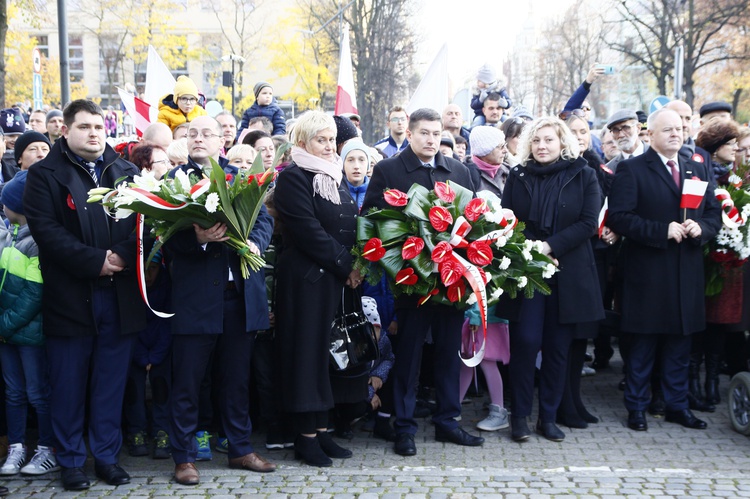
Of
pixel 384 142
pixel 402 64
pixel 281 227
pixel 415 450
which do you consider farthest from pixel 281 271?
pixel 402 64

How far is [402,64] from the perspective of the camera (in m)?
39.1

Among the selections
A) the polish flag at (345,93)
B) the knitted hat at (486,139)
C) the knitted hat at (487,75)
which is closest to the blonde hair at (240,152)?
the knitted hat at (486,139)

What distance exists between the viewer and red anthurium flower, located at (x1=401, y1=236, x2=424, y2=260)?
220 inches

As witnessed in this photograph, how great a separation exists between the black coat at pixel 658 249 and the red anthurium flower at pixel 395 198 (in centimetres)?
195

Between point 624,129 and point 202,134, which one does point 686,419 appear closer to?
point 624,129

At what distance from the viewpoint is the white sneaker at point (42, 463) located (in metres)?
5.52

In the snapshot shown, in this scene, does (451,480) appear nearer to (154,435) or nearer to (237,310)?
(237,310)

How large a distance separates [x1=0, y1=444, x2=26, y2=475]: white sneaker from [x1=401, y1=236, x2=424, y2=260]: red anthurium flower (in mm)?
2925

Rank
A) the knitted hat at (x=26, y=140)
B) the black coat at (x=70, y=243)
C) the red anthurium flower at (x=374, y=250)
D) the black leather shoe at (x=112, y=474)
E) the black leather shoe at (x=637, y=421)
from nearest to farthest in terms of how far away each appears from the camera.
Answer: the black coat at (x=70, y=243) → the black leather shoe at (x=112, y=474) → the red anthurium flower at (x=374, y=250) → the black leather shoe at (x=637, y=421) → the knitted hat at (x=26, y=140)

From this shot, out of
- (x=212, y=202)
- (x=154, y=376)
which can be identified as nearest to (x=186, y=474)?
(x=154, y=376)

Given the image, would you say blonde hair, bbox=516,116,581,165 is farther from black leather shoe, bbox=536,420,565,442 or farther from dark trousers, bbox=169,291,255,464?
dark trousers, bbox=169,291,255,464

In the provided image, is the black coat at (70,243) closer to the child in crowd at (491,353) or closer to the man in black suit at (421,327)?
the man in black suit at (421,327)

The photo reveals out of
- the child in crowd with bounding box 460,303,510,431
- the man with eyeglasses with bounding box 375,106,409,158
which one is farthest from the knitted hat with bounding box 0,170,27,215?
the man with eyeglasses with bounding box 375,106,409,158

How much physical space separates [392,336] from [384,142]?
4866 mm
